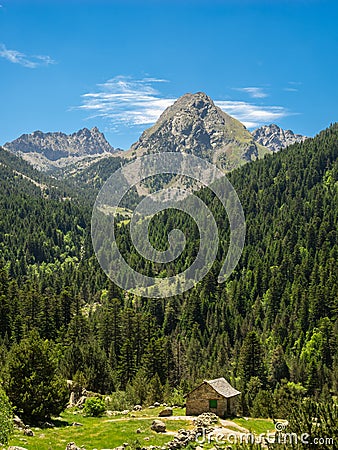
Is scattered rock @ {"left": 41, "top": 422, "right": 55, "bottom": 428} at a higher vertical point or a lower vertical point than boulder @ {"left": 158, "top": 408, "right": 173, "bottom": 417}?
higher

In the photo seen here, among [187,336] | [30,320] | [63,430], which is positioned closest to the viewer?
[63,430]

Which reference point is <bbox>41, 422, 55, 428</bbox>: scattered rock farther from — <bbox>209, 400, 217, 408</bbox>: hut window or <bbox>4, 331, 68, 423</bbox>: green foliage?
<bbox>209, 400, 217, 408</bbox>: hut window

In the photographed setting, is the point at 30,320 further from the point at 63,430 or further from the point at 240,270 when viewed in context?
the point at 240,270

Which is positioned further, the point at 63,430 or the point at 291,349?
the point at 291,349

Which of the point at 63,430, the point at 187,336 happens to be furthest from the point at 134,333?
the point at 63,430

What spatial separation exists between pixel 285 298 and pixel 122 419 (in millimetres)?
111238

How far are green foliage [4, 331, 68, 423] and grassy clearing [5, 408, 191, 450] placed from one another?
7.85 ft

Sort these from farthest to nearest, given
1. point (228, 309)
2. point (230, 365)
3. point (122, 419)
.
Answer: point (228, 309) < point (230, 365) < point (122, 419)

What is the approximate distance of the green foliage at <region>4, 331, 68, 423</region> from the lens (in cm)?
4891

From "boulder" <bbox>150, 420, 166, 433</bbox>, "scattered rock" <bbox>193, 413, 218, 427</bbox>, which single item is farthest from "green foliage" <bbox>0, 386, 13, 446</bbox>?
"scattered rock" <bbox>193, 413, 218, 427</bbox>

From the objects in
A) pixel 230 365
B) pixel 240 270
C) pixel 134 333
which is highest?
pixel 240 270

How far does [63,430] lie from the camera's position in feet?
154

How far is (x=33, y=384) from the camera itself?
50.8 metres

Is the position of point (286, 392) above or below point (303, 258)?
below
